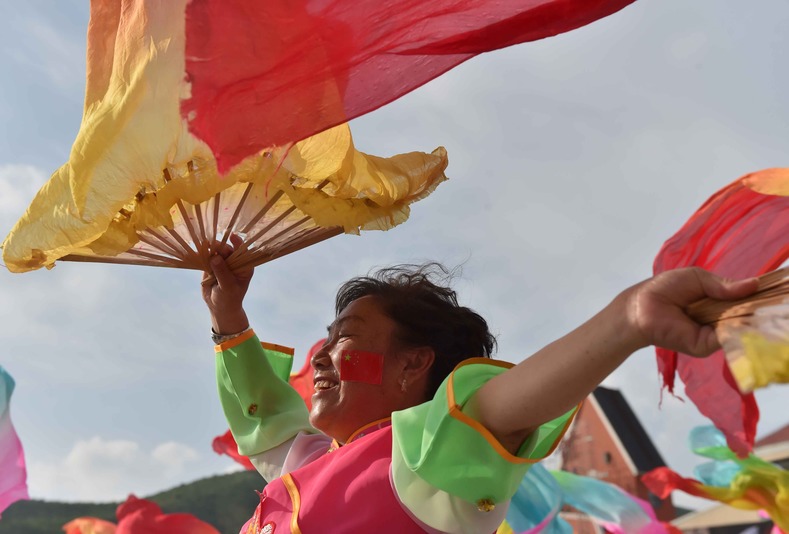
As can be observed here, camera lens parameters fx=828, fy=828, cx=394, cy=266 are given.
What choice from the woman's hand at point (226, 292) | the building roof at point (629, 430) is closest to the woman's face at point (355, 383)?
the woman's hand at point (226, 292)

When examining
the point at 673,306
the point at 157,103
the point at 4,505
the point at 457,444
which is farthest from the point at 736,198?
the point at 4,505

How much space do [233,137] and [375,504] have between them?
0.81 m

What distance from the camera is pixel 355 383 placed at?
7.00 feet

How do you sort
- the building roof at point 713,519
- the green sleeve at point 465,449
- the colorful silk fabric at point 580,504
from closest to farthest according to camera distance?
the green sleeve at point 465,449 < the colorful silk fabric at point 580,504 < the building roof at point 713,519

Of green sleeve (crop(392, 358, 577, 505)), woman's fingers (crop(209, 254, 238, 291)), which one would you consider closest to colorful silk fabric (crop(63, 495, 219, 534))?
woman's fingers (crop(209, 254, 238, 291))

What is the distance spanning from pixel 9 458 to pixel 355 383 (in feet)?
8.09

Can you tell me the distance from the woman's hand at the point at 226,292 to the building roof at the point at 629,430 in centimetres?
1857

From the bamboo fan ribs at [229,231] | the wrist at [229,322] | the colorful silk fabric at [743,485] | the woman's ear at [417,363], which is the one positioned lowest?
the colorful silk fabric at [743,485]

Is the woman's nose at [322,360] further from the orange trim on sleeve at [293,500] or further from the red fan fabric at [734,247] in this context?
the red fan fabric at [734,247]

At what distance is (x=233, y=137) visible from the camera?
1.72 m

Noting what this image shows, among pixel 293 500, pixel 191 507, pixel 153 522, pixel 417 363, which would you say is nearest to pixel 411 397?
pixel 417 363

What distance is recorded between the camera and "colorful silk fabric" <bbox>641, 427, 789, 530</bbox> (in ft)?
14.1

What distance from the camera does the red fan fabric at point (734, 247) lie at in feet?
5.53

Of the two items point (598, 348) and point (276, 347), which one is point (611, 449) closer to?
point (276, 347)
